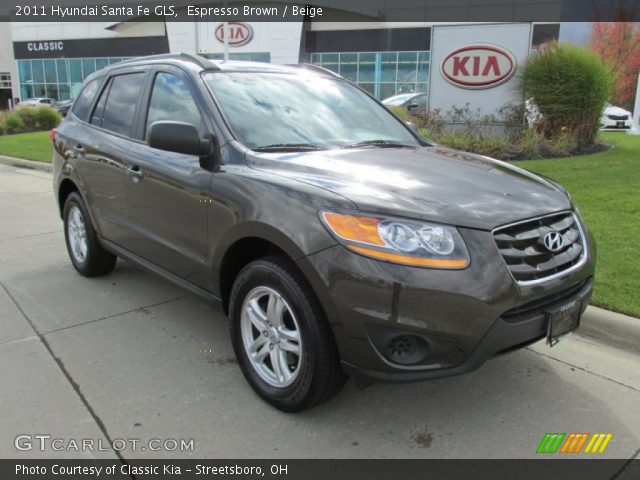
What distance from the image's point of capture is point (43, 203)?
29.6 feet

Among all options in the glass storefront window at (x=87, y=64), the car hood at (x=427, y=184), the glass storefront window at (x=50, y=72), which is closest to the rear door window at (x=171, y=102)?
the car hood at (x=427, y=184)

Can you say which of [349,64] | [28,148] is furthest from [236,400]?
[349,64]

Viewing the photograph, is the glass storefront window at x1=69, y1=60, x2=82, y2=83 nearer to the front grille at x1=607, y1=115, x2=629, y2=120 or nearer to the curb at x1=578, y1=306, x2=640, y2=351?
the front grille at x1=607, y1=115, x2=629, y2=120

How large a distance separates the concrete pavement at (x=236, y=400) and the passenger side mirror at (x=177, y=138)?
0.95 meters

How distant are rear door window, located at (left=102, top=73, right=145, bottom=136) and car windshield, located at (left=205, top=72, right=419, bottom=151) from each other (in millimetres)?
897

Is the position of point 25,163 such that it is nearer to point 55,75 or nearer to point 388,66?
point 388,66

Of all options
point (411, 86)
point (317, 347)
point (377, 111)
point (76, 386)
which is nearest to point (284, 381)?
point (317, 347)

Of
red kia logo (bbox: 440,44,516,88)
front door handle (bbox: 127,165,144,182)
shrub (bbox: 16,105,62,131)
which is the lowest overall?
shrub (bbox: 16,105,62,131)

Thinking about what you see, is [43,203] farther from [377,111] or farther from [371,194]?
[371,194]

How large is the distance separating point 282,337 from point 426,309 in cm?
84

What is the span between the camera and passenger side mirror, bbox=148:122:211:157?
3055 mm

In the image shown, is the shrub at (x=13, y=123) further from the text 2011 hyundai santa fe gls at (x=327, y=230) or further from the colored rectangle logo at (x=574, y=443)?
the colored rectangle logo at (x=574, y=443)
